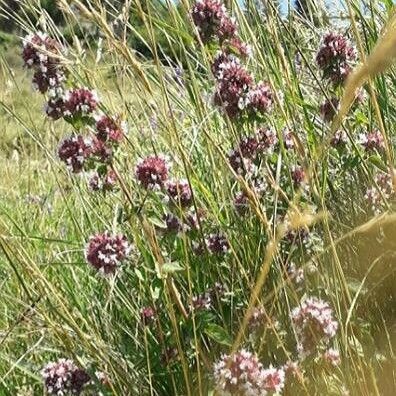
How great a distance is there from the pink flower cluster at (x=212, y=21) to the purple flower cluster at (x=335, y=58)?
157mm

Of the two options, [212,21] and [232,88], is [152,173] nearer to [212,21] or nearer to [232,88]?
[232,88]

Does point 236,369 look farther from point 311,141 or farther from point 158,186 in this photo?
point 311,141

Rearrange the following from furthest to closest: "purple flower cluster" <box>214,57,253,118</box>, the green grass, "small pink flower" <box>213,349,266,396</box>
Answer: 1. "purple flower cluster" <box>214,57,253,118</box>
2. the green grass
3. "small pink flower" <box>213,349,266,396</box>

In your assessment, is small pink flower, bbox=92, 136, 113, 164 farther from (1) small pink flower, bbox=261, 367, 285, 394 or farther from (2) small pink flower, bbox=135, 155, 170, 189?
(1) small pink flower, bbox=261, 367, 285, 394

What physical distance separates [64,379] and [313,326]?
1.19ft

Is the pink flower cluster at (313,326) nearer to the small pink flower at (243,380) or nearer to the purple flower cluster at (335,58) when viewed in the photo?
the small pink flower at (243,380)

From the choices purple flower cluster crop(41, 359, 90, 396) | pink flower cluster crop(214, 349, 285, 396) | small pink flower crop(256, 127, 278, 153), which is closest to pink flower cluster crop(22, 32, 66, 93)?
small pink flower crop(256, 127, 278, 153)

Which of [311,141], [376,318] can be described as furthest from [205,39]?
[376,318]

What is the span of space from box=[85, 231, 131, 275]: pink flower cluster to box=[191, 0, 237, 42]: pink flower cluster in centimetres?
39

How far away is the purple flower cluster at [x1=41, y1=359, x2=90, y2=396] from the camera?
1104 millimetres

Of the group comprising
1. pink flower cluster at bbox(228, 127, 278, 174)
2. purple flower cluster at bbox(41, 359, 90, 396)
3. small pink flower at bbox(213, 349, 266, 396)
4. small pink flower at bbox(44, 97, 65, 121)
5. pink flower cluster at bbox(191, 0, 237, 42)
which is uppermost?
pink flower cluster at bbox(191, 0, 237, 42)

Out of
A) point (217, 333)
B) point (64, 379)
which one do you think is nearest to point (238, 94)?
point (217, 333)

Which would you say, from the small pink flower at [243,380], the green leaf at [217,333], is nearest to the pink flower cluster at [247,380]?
the small pink flower at [243,380]

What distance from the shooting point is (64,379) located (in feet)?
3.65
